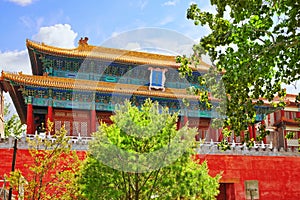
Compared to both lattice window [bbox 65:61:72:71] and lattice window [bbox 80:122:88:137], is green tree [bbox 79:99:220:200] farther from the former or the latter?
lattice window [bbox 65:61:72:71]

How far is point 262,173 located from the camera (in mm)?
20078

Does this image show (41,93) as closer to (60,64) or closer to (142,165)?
(60,64)

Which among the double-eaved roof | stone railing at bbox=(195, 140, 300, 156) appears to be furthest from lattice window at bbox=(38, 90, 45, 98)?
stone railing at bbox=(195, 140, 300, 156)

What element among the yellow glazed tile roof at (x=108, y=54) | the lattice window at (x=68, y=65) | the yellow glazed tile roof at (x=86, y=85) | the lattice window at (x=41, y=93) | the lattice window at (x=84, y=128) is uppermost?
the yellow glazed tile roof at (x=108, y=54)

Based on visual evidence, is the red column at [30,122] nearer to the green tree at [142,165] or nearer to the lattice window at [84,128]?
the lattice window at [84,128]

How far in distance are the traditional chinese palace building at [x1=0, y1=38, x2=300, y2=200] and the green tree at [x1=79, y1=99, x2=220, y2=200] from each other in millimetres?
7602

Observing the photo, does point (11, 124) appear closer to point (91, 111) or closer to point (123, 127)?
point (91, 111)

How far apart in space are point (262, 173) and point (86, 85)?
1099 cm

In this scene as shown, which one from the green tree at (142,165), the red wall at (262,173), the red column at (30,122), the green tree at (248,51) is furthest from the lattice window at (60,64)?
the green tree at (248,51)

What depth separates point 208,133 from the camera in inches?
992

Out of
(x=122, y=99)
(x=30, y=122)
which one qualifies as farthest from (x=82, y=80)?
(x=30, y=122)

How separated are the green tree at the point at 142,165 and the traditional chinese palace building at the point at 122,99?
299 inches

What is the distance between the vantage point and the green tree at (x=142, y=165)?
10.2 metres

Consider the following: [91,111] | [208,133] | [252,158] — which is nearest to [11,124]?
[91,111]
